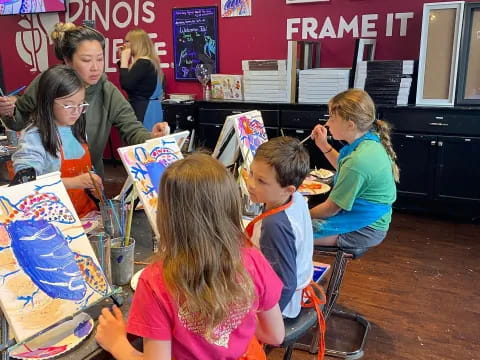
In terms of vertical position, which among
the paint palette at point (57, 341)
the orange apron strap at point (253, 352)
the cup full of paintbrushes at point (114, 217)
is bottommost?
the orange apron strap at point (253, 352)

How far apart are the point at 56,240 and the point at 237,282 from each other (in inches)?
16.6

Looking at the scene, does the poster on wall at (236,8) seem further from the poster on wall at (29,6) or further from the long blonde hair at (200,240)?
the long blonde hair at (200,240)

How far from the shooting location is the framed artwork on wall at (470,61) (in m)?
3.46

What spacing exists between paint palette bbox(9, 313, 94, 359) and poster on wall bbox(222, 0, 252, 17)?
4180 millimetres

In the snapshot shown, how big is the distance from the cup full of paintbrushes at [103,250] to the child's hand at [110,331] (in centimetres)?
13

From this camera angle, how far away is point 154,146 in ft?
5.00

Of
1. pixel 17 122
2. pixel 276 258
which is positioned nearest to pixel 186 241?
pixel 276 258

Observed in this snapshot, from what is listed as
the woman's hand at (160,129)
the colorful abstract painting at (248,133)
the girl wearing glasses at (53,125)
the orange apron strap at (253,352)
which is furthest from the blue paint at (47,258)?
the colorful abstract painting at (248,133)

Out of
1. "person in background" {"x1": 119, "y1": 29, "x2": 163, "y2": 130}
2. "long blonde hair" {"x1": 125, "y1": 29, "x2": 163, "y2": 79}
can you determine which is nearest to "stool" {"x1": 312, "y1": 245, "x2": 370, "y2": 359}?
"person in background" {"x1": 119, "y1": 29, "x2": 163, "y2": 130}

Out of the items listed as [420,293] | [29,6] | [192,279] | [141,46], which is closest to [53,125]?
[192,279]

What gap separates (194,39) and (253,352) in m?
4.39

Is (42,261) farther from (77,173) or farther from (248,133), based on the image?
(248,133)

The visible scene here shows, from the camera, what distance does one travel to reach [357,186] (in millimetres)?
1987

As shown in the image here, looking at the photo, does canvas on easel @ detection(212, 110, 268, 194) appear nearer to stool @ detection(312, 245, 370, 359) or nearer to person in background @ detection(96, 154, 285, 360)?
stool @ detection(312, 245, 370, 359)
